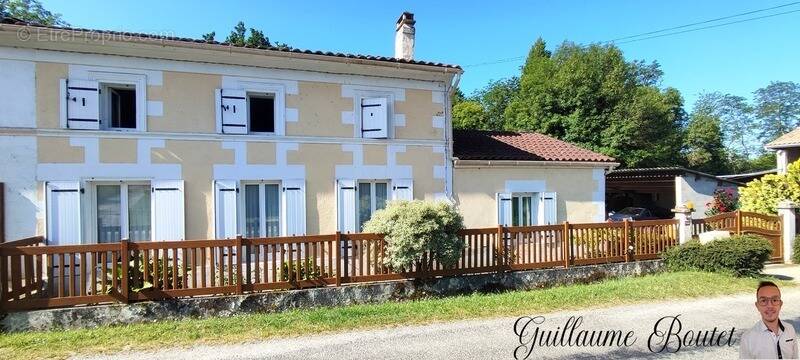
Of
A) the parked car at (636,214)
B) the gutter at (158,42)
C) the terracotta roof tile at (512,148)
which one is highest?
the gutter at (158,42)

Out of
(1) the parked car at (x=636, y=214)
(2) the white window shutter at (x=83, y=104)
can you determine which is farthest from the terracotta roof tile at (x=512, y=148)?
(1) the parked car at (x=636, y=214)

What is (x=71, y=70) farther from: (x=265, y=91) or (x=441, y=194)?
(x=441, y=194)

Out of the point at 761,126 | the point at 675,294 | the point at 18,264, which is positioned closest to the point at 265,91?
the point at 18,264

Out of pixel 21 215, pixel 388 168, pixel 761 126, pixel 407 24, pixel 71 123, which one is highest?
pixel 761 126

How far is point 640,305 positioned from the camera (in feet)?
22.3

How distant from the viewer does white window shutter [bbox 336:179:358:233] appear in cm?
966

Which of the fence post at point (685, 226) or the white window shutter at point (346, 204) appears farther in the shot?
the fence post at point (685, 226)

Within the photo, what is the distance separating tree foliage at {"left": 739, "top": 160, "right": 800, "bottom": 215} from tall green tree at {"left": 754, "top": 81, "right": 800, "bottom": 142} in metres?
62.7

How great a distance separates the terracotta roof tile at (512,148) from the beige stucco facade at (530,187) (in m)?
0.27

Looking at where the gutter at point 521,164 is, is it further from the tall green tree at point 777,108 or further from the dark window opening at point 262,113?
the tall green tree at point 777,108

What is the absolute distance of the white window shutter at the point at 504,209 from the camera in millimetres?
11008

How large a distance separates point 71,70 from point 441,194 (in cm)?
800

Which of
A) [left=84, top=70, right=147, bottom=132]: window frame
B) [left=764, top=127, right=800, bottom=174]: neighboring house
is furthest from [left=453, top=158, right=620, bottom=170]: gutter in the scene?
[left=764, top=127, right=800, bottom=174]: neighboring house

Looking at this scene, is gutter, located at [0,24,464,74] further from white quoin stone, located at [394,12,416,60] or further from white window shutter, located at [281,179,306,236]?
white window shutter, located at [281,179,306,236]
